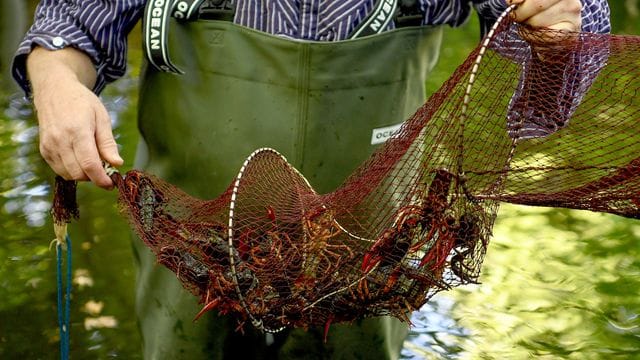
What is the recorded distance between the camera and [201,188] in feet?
Answer: 7.28

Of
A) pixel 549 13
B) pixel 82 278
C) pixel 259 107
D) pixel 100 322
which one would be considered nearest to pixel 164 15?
pixel 259 107

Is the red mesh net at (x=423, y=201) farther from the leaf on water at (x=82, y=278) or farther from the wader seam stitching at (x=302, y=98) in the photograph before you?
the leaf on water at (x=82, y=278)

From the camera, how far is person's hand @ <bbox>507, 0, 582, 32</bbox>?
1.71 m

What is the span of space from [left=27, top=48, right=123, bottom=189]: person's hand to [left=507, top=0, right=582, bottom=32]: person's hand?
816mm

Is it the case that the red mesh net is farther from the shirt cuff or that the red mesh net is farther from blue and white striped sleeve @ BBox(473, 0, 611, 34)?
the shirt cuff

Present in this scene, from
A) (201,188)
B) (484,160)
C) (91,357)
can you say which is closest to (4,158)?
(91,357)

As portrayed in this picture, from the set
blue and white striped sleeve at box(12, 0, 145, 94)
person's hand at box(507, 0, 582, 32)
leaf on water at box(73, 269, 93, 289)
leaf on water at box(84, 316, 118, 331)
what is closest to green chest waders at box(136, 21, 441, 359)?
blue and white striped sleeve at box(12, 0, 145, 94)

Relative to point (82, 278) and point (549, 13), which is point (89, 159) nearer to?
point (549, 13)

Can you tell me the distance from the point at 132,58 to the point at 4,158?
1.51 meters

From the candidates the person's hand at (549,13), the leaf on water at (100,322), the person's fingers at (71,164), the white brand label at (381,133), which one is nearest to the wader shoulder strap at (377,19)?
the white brand label at (381,133)

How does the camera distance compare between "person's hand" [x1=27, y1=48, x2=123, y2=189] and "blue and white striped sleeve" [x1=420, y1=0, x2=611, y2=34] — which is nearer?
"person's hand" [x1=27, y1=48, x2=123, y2=189]

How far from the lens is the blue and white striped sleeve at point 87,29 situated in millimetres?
2043

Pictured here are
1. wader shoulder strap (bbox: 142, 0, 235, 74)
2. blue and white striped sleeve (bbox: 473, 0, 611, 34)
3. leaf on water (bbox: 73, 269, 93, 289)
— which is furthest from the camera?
leaf on water (bbox: 73, 269, 93, 289)

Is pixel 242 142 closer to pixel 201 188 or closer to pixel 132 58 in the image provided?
pixel 201 188
